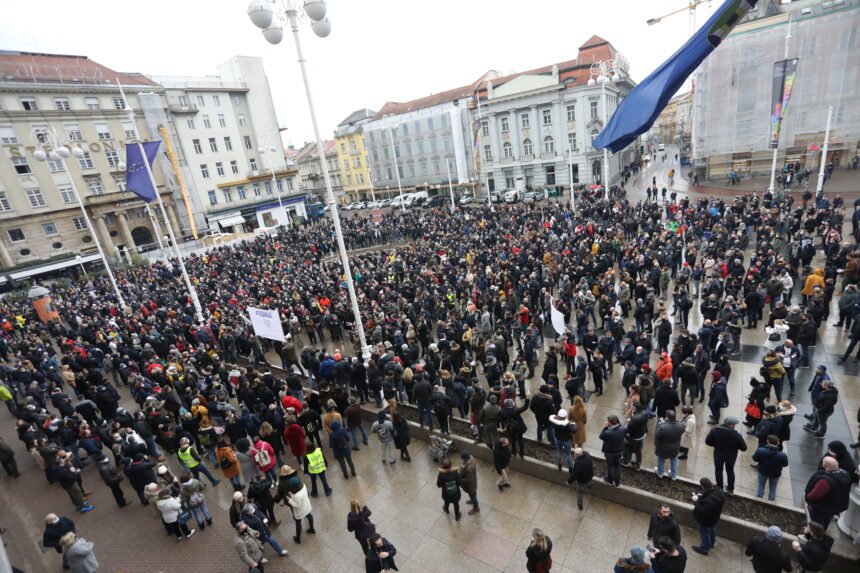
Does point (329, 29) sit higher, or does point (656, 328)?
point (329, 29)

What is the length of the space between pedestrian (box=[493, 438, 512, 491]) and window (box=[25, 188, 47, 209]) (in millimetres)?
48136

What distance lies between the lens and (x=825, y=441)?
7.55m

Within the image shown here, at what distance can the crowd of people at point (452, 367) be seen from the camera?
6895 millimetres

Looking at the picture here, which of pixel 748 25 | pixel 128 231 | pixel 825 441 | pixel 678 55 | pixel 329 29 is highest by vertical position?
pixel 748 25

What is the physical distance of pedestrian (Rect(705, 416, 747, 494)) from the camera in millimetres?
6141

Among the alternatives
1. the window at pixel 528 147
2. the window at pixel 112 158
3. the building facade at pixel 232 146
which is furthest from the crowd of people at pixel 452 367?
the building facade at pixel 232 146

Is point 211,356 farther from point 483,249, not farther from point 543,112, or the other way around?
point 543,112

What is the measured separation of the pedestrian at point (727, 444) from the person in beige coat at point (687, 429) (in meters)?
0.54

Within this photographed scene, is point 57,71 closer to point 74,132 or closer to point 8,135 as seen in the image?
point 74,132

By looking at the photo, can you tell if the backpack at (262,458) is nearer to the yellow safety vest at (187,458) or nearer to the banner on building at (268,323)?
the yellow safety vest at (187,458)

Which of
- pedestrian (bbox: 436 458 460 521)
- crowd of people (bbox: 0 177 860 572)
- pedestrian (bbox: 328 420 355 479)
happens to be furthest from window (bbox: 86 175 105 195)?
pedestrian (bbox: 436 458 460 521)

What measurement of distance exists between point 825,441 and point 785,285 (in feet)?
18.6

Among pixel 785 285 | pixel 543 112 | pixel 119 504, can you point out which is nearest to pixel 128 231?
pixel 119 504

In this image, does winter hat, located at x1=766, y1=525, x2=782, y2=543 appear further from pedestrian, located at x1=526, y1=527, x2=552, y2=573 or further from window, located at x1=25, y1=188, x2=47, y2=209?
window, located at x1=25, y1=188, x2=47, y2=209
